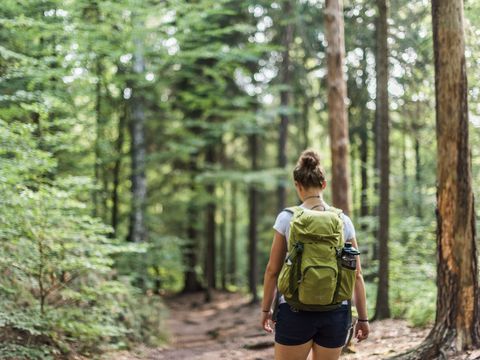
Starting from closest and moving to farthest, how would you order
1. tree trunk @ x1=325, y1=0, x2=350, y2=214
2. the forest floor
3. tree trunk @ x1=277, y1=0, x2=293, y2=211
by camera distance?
1. the forest floor
2. tree trunk @ x1=325, y1=0, x2=350, y2=214
3. tree trunk @ x1=277, y1=0, x2=293, y2=211

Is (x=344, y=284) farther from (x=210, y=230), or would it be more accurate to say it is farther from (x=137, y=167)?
(x=210, y=230)

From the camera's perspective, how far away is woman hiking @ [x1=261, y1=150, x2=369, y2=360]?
11.1 feet

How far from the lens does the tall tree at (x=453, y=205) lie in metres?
5.43

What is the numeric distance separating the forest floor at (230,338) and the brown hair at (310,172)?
9.61ft

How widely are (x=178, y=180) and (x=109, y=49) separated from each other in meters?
10.3

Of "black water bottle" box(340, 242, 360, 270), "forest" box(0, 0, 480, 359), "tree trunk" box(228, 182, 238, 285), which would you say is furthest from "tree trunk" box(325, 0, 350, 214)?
"tree trunk" box(228, 182, 238, 285)

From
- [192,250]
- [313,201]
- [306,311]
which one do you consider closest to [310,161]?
[313,201]

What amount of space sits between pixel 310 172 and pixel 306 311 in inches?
39.2

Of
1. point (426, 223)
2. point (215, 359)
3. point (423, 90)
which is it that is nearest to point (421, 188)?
point (426, 223)

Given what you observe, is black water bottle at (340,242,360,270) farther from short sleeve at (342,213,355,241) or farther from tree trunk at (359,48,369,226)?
tree trunk at (359,48,369,226)

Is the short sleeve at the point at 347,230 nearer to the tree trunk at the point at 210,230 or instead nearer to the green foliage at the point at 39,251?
the green foliage at the point at 39,251

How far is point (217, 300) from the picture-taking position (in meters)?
20.3

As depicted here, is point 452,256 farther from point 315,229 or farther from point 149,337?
point 149,337

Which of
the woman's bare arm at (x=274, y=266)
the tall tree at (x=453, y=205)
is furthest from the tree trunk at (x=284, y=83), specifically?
the woman's bare arm at (x=274, y=266)
